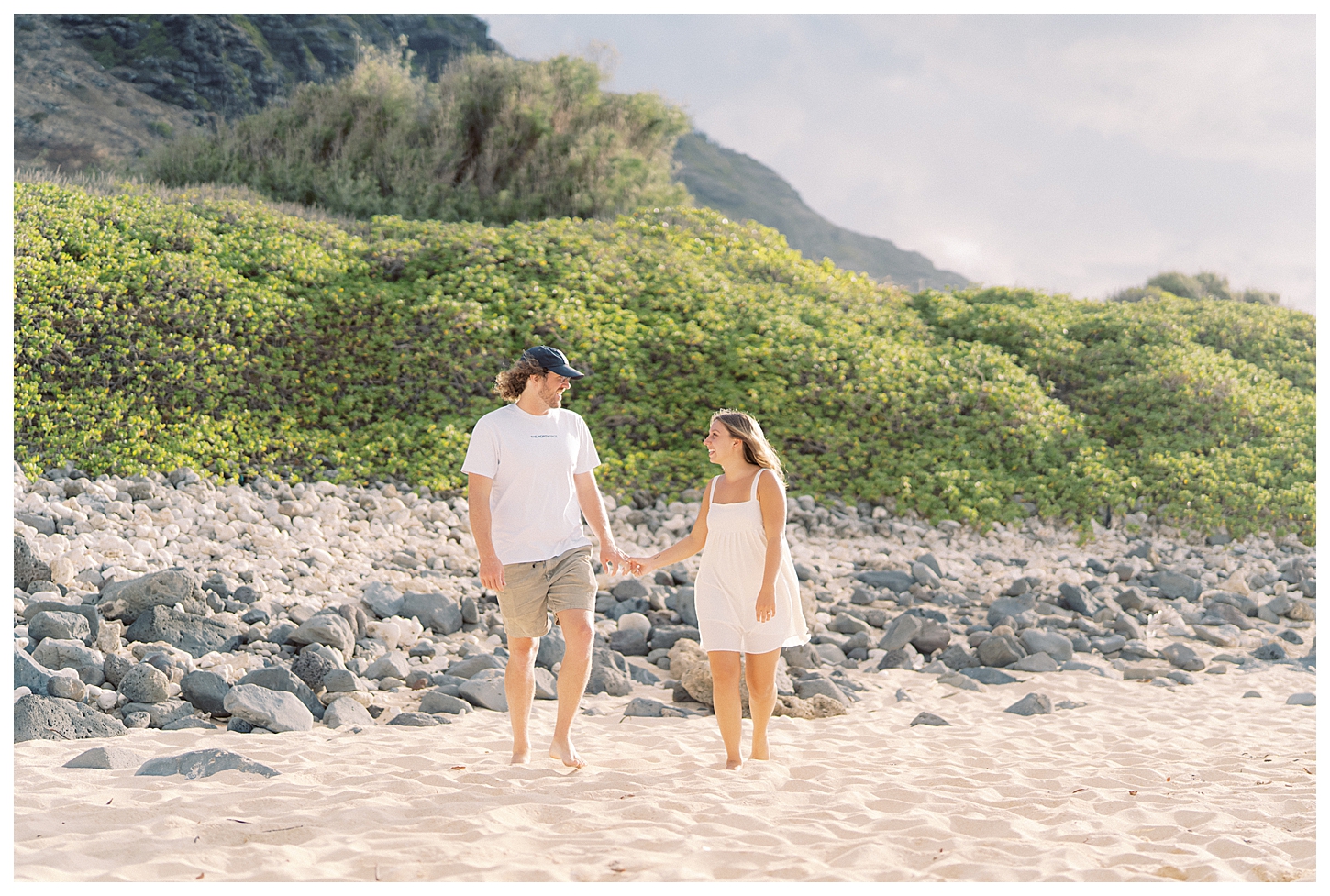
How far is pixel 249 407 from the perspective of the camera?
947 centimetres

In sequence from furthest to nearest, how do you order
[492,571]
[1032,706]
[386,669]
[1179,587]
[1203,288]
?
[1203,288], [1179,587], [1032,706], [386,669], [492,571]

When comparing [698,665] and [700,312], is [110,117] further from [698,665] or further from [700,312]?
[698,665]

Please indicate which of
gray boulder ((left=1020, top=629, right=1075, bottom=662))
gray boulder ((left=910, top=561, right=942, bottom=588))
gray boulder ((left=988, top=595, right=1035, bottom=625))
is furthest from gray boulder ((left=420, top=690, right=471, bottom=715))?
gray boulder ((left=910, top=561, right=942, bottom=588))

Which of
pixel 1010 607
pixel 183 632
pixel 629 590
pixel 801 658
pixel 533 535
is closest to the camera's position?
pixel 533 535

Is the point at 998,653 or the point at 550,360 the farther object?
the point at 998,653

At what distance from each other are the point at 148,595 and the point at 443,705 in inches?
77.9

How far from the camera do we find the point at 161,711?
4.34 m

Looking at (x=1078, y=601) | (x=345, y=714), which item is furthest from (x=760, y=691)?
(x=1078, y=601)

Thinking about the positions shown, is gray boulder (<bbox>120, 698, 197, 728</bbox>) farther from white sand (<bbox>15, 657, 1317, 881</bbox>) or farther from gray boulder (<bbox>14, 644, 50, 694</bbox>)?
gray boulder (<bbox>14, 644, 50, 694</bbox>)

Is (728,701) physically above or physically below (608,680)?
above

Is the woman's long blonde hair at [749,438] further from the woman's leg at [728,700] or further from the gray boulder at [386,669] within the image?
the gray boulder at [386,669]

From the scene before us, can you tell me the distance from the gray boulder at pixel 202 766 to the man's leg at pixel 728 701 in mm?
1797

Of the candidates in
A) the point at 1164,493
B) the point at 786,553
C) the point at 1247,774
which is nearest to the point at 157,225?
the point at 786,553

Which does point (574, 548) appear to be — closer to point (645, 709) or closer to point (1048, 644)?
point (645, 709)
